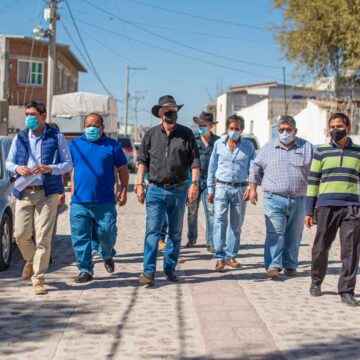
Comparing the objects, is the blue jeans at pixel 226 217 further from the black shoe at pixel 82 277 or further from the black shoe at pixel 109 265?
the black shoe at pixel 82 277

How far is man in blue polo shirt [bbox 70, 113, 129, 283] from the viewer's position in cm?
759

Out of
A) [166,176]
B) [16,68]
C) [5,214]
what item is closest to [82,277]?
[166,176]

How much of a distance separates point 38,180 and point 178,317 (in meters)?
2.16

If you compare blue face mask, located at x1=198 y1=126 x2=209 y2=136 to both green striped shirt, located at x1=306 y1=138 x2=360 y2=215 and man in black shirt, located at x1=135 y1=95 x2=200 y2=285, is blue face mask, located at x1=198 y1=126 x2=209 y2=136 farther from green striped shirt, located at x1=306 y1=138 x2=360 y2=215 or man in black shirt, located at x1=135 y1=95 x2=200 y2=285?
green striped shirt, located at x1=306 y1=138 x2=360 y2=215

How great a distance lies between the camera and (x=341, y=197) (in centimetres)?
684

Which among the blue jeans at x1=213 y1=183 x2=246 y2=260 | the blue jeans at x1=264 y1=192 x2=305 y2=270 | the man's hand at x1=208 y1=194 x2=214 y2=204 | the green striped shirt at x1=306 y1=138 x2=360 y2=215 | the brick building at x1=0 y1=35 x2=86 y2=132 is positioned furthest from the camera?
the brick building at x1=0 y1=35 x2=86 y2=132

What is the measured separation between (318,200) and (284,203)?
0.96 metres

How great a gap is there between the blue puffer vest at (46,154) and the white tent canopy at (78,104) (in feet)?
55.0

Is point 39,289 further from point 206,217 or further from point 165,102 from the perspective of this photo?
point 206,217

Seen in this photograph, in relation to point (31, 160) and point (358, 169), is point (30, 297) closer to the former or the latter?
point (31, 160)

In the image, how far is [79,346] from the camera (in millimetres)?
5293

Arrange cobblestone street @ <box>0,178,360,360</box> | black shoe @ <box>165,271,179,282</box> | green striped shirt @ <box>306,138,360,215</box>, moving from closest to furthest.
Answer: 1. cobblestone street @ <box>0,178,360,360</box>
2. green striped shirt @ <box>306,138,360,215</box>
3. black shoe @ <box>165,271,179,282</box>

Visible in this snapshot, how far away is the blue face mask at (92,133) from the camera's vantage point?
7.60 m

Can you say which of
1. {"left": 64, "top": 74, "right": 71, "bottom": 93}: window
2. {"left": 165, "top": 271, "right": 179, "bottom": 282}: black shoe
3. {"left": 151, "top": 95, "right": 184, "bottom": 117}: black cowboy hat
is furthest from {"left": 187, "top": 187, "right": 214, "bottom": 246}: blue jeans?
{"left": 64, "top": 74, "right": 71, "bottom": 93}: window
